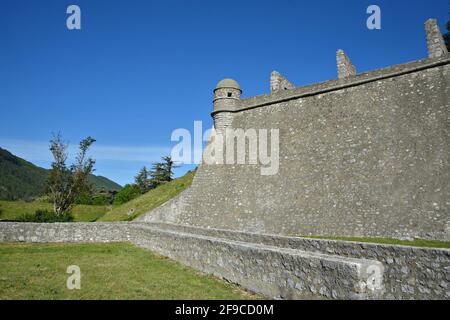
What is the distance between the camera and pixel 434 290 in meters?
5.46

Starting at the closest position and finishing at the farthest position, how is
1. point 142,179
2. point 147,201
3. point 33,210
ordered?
point 147,201 → point 33,210 → point 142,179

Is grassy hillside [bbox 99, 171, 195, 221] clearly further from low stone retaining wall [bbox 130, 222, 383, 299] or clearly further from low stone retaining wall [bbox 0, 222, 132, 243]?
low stone retaining wall [bbox 130, 222, 383, 299]

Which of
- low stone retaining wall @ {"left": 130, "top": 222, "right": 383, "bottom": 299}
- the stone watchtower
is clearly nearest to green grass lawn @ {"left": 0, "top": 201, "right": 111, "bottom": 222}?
the stone watchtower

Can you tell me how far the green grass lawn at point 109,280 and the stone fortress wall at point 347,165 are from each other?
8.23 metres

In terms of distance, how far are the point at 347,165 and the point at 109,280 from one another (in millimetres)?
12676

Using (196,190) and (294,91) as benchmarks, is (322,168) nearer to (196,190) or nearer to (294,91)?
(294,91)

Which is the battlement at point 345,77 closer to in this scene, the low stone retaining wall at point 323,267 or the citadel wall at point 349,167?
the citadel wall at point 349,167

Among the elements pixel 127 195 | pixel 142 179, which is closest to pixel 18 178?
pixel 142 179

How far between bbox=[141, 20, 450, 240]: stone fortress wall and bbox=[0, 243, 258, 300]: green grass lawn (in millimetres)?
8228

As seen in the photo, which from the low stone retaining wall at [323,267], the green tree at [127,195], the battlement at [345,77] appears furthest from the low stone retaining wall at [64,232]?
the green tree at [127,195]

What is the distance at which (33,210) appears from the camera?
32.8 metres

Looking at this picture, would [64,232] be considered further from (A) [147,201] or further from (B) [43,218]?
(A) [147,201]

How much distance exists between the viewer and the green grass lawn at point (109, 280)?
6.43 metres

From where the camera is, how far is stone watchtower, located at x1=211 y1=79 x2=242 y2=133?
22000 millimetres
